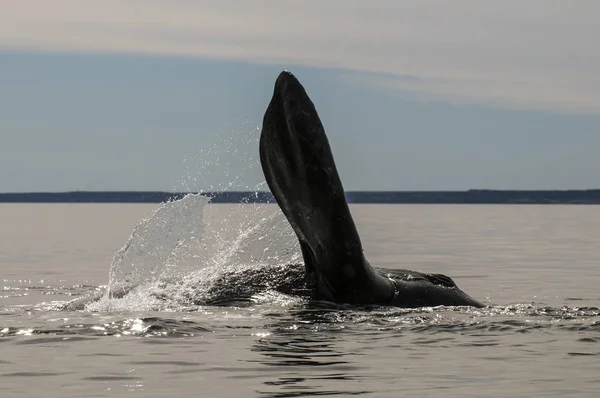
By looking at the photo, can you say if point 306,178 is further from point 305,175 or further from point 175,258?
point 175,258

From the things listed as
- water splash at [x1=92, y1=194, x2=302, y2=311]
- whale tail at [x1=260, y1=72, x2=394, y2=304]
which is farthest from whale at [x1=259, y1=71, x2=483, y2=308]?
water splash at [x1=92, y1=194, x2=302, y2=311]

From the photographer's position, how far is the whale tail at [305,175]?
10867 millimetres

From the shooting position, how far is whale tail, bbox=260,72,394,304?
10.9m

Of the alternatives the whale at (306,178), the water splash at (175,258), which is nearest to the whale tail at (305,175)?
the whale at (306,178)

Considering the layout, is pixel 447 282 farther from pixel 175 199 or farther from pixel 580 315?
pixel 175 199

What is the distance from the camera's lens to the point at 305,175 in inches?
428

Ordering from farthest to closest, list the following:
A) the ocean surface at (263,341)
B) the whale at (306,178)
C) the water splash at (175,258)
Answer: the water splash at (175,258) < the whale at (306,178) < the ocean surface at (263,341)

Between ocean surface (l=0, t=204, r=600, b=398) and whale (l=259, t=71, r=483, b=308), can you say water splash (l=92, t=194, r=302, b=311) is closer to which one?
ocean surface (l=0, t=204, r=600, b=398)

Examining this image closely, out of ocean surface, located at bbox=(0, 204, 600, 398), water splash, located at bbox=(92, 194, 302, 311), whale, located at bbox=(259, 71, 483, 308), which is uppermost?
whale, located at bbox=(259, 71, 483, 308)

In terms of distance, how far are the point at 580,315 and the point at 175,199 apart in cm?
742

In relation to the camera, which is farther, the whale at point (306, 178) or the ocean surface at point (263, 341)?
the whale at point (306, 178)

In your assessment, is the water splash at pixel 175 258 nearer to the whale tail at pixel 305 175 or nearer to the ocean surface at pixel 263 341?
the ocean surface at pixel 263 341

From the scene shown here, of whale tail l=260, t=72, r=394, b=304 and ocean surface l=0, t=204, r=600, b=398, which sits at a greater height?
whale tail l=260, t=72, r=394, b=304

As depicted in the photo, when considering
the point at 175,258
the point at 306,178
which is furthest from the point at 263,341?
the point at 175,258
